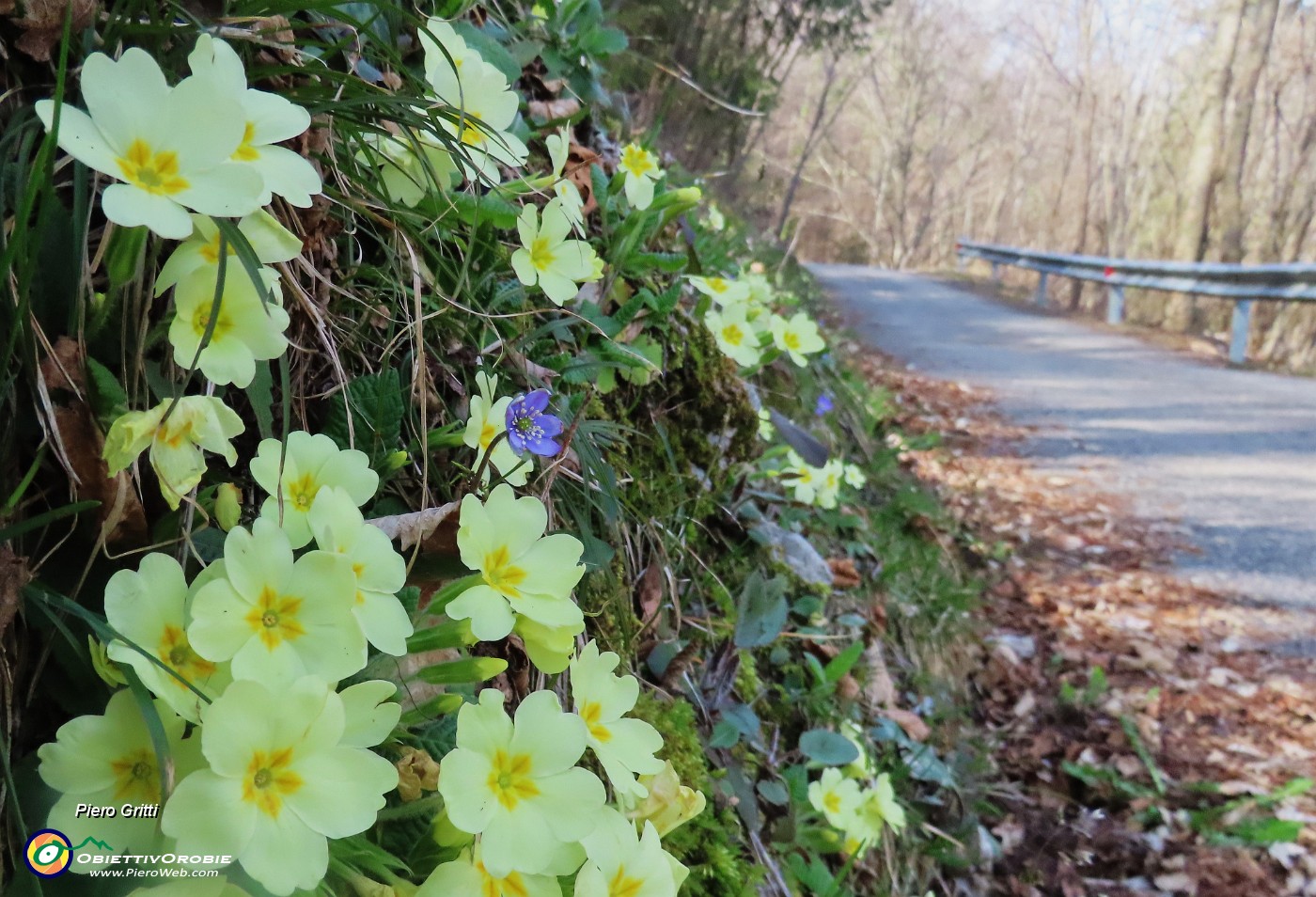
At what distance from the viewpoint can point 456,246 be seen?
52.1 inches

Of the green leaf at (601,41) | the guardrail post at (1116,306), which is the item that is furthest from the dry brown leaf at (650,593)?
the guardrail post at (1116,306)

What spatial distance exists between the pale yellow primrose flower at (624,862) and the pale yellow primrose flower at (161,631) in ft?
1.02

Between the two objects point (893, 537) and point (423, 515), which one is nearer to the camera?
point (423, 515)

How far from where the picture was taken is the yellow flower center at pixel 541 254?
1.17m

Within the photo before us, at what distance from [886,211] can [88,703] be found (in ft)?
89.0

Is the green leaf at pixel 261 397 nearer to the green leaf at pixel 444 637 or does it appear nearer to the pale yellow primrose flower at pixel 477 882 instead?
the green leaf at pixel 444 637

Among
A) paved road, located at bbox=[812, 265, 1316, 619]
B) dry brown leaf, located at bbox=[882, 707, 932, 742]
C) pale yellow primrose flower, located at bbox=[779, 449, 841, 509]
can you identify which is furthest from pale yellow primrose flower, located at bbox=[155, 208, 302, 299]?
paved road, located at bbox=[812, 265, 1316, 619]

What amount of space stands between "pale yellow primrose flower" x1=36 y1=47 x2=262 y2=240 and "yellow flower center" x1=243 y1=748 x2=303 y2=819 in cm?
37

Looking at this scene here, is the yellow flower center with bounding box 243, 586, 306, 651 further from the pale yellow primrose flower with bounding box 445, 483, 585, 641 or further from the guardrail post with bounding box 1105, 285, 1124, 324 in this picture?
the guardrail post with bounding box 1105, 285, 1124, 324

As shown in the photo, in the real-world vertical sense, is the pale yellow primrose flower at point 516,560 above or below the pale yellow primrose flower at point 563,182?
below

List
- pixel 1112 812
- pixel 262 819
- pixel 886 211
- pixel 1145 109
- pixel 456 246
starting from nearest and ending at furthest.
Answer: pixel 262 819
pixel 456 246
pixel 1112 812
pixel 1145 109
pixel 886 211

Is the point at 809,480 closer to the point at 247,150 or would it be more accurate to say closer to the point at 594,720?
the point at 594,720

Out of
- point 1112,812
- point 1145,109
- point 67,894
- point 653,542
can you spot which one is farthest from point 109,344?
point 1145,109

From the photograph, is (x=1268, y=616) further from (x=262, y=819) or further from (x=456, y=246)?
(x=262, y=819)
